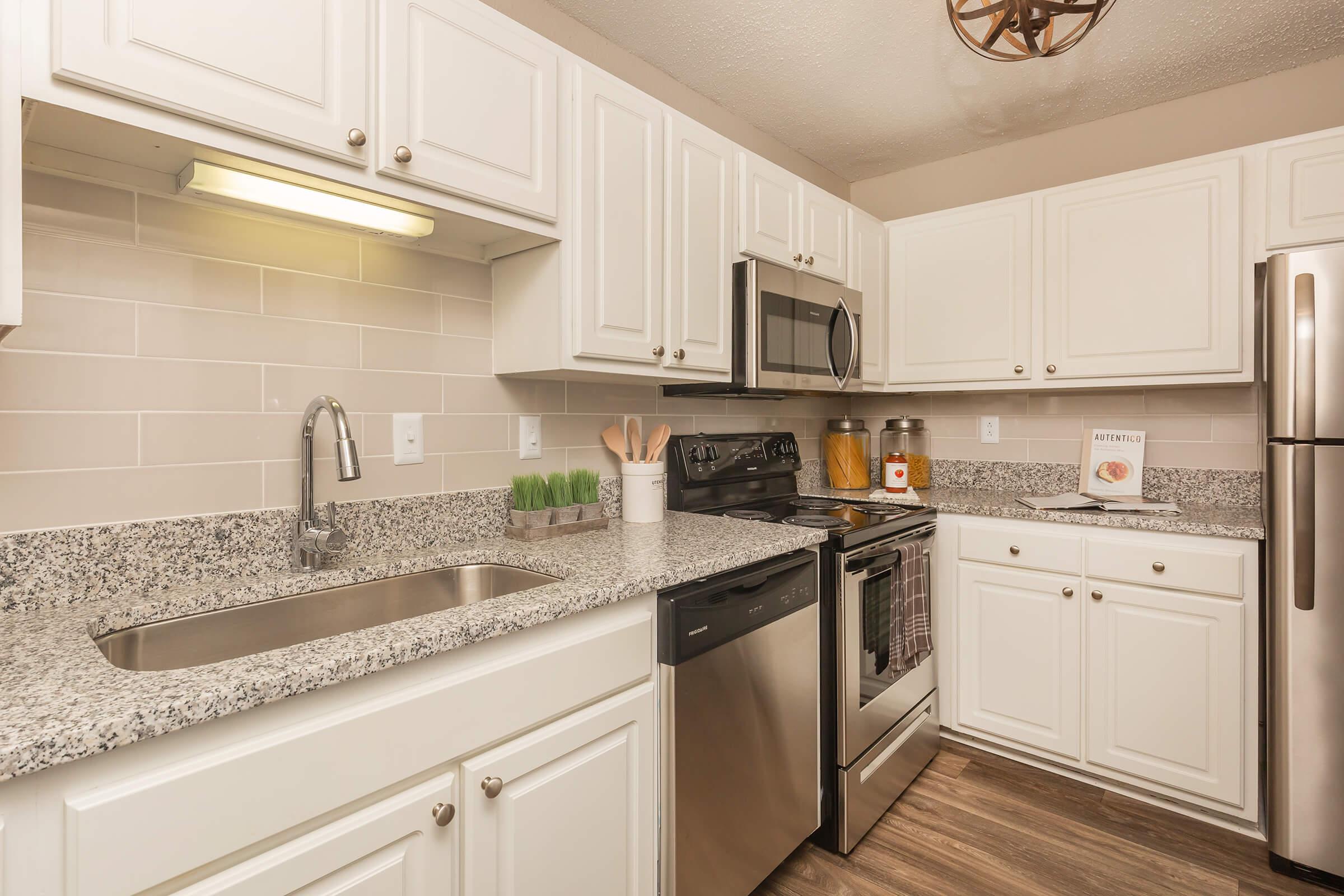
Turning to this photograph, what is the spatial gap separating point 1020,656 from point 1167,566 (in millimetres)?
544

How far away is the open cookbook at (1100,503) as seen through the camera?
2238 mm

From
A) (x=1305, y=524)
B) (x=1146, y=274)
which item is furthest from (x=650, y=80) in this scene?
(x=1305, y=524)

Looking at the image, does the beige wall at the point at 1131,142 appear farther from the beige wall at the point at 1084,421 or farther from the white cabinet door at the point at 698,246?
the white cabinet door at the point at 698,246

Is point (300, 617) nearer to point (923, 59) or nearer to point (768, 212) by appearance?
point (768, 212)

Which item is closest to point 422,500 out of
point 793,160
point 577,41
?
point 577,41

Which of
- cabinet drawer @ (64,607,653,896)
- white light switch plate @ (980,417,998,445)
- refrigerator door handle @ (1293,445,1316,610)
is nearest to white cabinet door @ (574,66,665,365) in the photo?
cabinet drawer @ (64,607,653,896)

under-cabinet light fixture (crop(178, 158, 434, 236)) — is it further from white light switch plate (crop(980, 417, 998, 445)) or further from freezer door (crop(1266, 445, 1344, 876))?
white light switch plate (crop(980, 417, 998, 445))

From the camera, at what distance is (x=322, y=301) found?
4.81 ft

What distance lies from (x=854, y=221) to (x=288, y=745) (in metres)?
2.53

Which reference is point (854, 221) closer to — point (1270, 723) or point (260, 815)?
point (1270, 723)

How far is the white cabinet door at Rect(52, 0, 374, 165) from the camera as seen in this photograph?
915 mm

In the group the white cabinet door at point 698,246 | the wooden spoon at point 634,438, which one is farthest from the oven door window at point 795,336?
the wooden spoon at point 634,438

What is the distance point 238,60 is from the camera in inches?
41.2

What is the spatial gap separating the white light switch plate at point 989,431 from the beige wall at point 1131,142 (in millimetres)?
970
